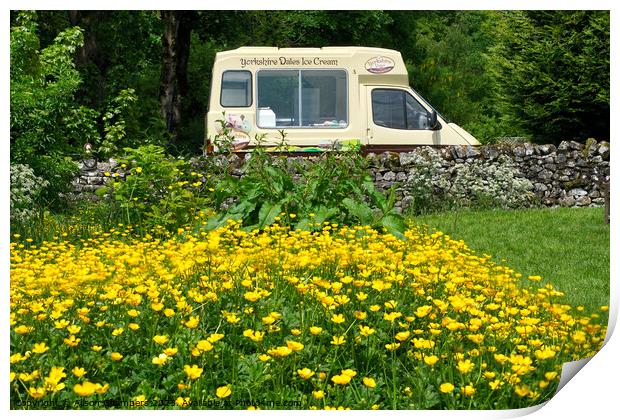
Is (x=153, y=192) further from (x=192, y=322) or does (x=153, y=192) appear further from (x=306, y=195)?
(x=192, y=322)

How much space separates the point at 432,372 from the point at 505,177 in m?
2.98

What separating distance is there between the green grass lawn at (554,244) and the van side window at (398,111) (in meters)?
0.85

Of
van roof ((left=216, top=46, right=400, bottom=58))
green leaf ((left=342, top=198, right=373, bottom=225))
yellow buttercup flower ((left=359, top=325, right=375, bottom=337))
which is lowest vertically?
yellow buttercup flower ((left=359, top=325, right=375, bottom=337))

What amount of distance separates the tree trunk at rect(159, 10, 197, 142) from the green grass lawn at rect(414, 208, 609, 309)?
1.78m

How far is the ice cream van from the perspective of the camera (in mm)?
4723

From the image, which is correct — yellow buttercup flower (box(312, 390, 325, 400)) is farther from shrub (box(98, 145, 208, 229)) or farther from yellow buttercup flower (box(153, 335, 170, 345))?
shrub (box(98, 145, 208, 229))

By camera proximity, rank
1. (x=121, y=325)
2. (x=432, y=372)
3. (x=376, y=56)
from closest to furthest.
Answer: (x=432, y=372) < (x=121, y=325) < (x=376, y=56)

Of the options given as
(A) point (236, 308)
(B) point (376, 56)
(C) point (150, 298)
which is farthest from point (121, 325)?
(B) point (376, 56)

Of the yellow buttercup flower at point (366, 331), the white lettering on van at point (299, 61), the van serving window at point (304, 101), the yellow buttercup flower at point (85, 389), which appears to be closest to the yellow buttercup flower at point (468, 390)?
the yellow buttercup flower at point (366, 331)

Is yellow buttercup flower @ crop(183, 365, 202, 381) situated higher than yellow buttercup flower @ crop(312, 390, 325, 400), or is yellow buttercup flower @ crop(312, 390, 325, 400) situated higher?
yellow buttercup flower @ crop(183, 365, 202, 381)

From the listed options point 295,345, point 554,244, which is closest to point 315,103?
point 554,244

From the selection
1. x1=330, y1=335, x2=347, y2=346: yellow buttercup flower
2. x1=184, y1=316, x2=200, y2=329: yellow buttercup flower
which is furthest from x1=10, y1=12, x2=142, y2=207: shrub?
x1=330, y1=335, x2=347, y2=346: yellow buttercup flower

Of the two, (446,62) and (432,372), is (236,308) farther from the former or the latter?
(446,62)
